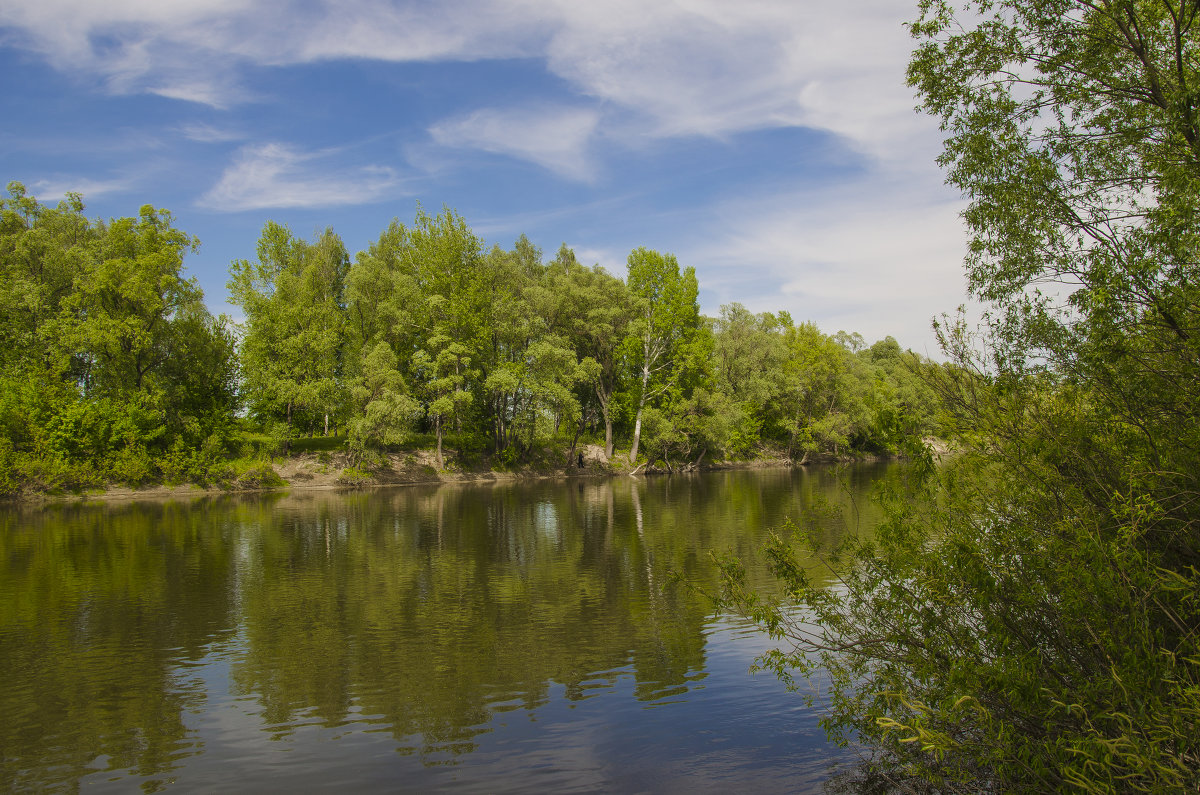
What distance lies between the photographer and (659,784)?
8.42 metres

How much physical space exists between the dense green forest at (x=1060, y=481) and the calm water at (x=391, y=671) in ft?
4.88

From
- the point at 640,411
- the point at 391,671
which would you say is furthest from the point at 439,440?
the point at 391,671

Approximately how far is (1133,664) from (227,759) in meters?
10.4

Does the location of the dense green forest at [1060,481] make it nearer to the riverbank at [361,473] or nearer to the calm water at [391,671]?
the calm water at [391,671]

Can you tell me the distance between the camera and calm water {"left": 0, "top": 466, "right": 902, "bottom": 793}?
352 inches

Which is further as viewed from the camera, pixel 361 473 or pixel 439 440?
pixel 439 440

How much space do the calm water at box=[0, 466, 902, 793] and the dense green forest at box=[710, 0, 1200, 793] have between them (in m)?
1.49

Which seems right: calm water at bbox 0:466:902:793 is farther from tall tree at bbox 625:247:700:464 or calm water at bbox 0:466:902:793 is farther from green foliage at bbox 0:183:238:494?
tall tree at bbox 625:247:700:464

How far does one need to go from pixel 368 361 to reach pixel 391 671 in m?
46.0

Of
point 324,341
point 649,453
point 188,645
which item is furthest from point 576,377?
point 188,645

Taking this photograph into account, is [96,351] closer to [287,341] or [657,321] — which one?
[287,341]

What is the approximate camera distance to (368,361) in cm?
5525

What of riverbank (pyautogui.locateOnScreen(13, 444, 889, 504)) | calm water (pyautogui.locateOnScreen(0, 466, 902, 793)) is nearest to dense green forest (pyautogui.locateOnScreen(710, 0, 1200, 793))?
calm water (pyautogui.locateOnScreen(0, 466, 902, 793))

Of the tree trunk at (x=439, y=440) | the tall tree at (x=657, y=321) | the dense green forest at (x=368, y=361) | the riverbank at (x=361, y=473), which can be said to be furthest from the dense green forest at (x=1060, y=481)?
the tall tree at (x=657, y=321)
